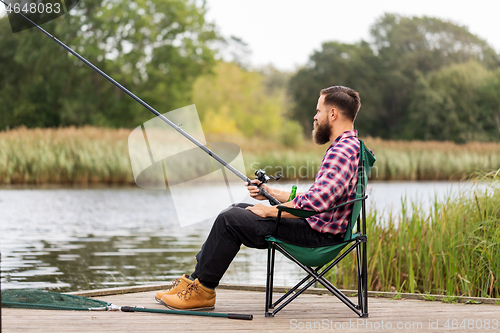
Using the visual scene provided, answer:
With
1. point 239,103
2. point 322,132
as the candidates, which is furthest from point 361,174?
point 239,103

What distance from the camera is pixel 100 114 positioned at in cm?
2922

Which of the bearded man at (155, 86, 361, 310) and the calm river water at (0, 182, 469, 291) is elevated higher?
the bearded man at (155, 86, 361, 310)

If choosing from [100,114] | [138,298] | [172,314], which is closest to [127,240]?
[138,298]

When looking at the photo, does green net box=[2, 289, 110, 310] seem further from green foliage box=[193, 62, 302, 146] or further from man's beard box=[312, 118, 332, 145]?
green foliage box=[193, 62, 302, 146]

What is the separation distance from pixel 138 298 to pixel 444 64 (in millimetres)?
39141

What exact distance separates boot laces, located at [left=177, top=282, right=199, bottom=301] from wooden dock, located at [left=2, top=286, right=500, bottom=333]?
0.44 ft

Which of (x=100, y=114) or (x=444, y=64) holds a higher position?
(x=444, y=64)

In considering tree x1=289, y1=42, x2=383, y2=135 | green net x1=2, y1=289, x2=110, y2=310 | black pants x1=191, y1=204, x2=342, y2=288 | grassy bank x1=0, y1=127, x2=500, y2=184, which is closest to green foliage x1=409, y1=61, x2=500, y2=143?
tree x1=289, y1=42, x2=383, y2=135

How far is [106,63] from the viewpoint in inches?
1109

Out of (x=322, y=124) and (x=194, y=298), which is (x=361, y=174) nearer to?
(x=322, y=124)

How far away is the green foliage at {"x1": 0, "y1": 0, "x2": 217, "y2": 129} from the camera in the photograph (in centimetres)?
2881

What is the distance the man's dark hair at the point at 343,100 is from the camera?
2672mm

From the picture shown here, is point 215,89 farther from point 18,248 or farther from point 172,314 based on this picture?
point 172,314

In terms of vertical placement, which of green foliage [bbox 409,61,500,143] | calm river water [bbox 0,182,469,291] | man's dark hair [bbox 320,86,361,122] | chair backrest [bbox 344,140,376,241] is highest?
green foliage [bbox 409,61,500,143]
